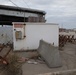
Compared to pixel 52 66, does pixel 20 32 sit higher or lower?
higher

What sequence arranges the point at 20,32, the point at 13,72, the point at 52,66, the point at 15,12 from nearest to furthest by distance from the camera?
the point at 13,72 < the point at 52,66 < the point at 20,32 < the point at 15,12

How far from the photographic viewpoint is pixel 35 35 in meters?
17.9

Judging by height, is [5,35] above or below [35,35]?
below

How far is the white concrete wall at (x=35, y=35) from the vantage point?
17359 millimetres

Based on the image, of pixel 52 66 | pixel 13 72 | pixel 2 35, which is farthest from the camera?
pixel 2 35

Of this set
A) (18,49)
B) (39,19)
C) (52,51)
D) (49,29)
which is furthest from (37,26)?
(52,51)

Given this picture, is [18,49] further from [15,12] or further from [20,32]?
[15,12]

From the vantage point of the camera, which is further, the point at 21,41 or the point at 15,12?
the point at 15,12

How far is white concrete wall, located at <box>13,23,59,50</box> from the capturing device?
57.0ft

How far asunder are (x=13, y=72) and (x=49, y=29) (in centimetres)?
1013

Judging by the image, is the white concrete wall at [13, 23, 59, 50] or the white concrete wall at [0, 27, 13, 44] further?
the white concrete wall at [0, 27, 13, 44]

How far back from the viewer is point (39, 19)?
22.6 metres

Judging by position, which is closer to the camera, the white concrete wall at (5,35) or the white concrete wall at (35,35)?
the white concrete wall at (35,35)

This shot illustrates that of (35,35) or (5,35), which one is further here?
(5,35)
